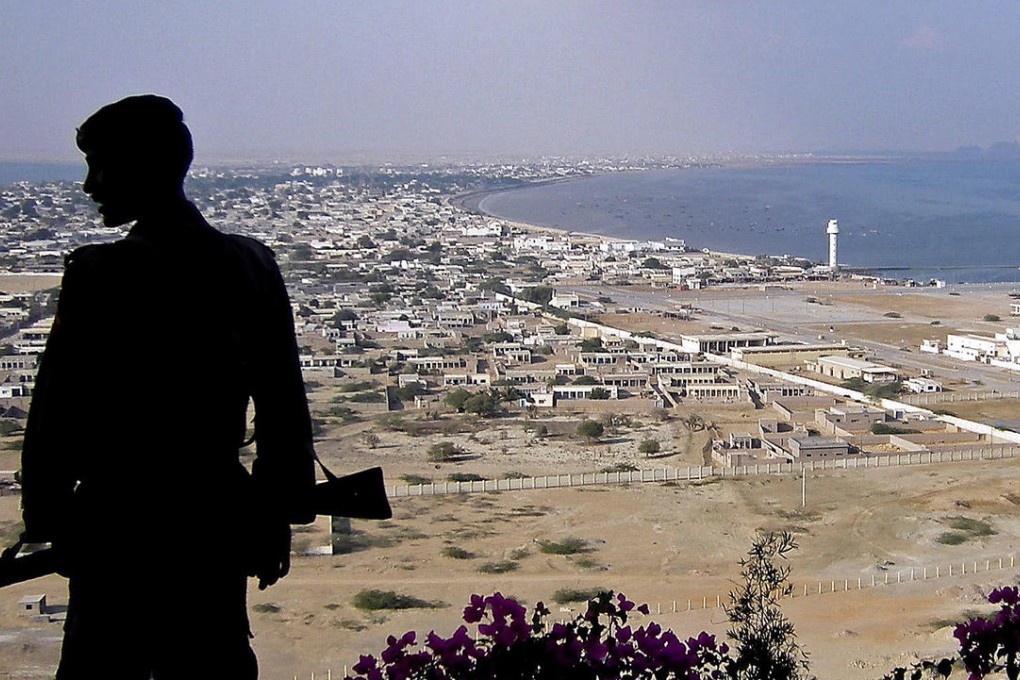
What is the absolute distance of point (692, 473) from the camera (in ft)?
35.8

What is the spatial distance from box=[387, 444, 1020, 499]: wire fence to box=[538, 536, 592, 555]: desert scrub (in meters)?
1.62

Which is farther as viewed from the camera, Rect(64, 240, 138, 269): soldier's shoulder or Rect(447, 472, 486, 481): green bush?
Rect(447, 472, 486, 481): green bush

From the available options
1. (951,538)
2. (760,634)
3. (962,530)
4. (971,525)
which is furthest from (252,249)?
(971,525)

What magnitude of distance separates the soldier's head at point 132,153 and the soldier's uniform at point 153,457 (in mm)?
30

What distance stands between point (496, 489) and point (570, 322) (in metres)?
11.2

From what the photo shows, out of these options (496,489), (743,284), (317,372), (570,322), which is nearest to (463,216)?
(743,284)

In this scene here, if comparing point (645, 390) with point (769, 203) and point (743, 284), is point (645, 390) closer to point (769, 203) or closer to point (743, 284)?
point (743, 284)

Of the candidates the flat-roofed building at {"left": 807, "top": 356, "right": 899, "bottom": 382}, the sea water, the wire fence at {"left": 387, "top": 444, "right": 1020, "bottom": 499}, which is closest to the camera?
the wire fence at {"left": 387, "top": 444, "right": 1020, "bottom": 499}

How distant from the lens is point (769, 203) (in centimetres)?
6000

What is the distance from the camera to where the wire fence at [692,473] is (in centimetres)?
1034

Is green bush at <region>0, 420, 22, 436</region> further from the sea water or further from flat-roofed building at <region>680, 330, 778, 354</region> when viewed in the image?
the sea water

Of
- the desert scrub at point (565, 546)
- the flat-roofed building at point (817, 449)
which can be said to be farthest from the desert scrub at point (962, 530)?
the desert scrub at point (565, 546)

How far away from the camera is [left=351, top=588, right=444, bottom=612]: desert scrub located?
728 centimetres

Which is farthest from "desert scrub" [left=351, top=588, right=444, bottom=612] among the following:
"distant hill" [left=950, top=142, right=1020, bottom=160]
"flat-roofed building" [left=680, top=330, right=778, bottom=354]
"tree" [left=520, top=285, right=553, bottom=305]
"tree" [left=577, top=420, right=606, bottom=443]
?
"distant hill" [left=950, top=142, right=1020, bottom=160]
